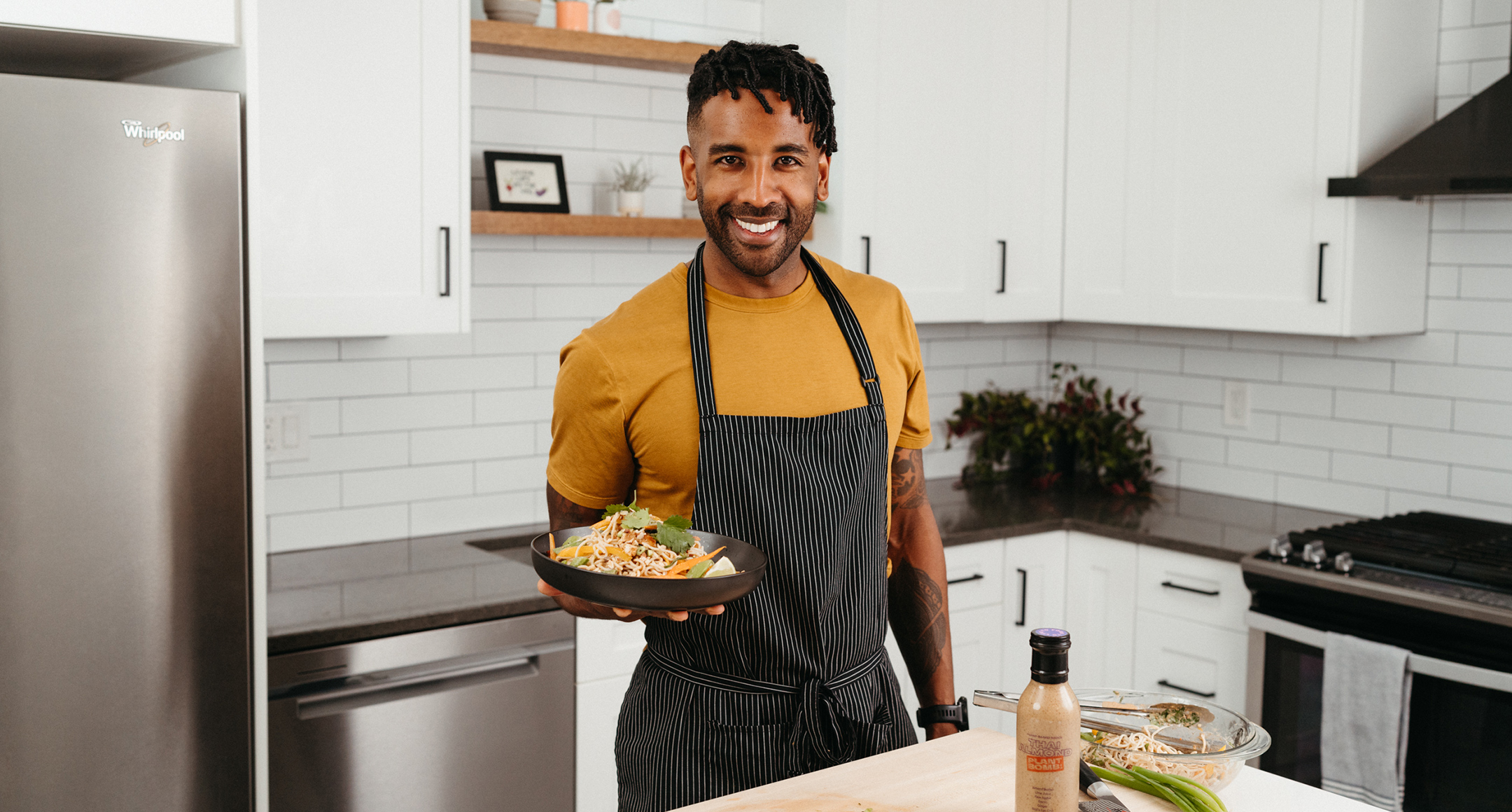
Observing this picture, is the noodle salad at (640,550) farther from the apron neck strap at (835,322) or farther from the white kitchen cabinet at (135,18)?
the white kitchen cabinet at (135,18)

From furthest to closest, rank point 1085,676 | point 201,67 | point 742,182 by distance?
point 1085,676, point 201,67, point 742,182

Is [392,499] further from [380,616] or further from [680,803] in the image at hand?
[680,803]

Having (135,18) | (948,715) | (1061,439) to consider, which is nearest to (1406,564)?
(1061,439)

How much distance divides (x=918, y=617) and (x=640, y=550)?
62 cm

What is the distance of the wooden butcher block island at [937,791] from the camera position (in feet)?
4.41

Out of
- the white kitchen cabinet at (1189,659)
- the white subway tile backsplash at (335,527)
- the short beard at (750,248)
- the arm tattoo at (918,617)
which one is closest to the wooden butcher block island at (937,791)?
the arm tattoo at (918,617)

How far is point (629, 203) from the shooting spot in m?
3.15

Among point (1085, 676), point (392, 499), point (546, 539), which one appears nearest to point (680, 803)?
point (546, 539)

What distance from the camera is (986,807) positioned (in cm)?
135

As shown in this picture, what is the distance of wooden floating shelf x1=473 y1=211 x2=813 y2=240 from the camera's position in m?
2.90

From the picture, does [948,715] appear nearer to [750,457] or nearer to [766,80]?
[750,457]

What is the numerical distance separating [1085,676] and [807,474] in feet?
6.49

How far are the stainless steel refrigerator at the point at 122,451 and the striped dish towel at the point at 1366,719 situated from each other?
2.20m

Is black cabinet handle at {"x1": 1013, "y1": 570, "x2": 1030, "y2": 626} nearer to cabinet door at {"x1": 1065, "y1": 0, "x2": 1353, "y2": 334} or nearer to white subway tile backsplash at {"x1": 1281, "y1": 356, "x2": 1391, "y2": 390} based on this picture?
cabinet door at {"x1": 1065, "y1": 0, "x2": 1353, "y2": 334}
